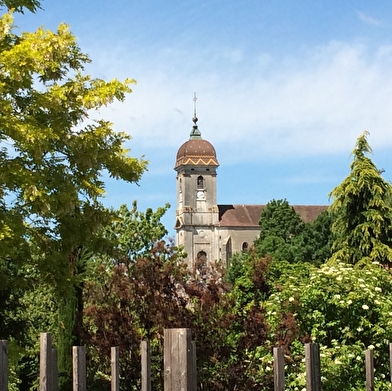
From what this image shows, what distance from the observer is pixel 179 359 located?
243 centimetres

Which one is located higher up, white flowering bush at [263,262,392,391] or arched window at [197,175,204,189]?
arched window at [197,175,204,189]

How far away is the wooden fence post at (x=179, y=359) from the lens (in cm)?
243

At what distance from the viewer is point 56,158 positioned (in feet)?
42.3

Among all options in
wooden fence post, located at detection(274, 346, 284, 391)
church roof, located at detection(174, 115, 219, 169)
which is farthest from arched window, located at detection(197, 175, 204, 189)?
wooden fence post, located at detection(274, 346, 284, 391)

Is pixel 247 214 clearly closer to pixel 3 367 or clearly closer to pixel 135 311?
pixel 135 311

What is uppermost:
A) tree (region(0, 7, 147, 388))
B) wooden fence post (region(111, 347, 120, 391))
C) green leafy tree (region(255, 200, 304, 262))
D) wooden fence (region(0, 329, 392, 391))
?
green leafy tree (region(255, 200, 304, 262))

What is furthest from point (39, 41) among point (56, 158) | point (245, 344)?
point (245, 344)

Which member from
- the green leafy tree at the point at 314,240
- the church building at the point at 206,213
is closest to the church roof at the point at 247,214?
the church building at the point at 206,213

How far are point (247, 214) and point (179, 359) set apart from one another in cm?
10277

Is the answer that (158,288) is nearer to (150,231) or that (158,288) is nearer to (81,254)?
(81,254)

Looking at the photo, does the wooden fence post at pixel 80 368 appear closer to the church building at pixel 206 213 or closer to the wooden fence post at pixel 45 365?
the wooden fence post at pixel 45 365

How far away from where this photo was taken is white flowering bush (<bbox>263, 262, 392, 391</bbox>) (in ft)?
48.2

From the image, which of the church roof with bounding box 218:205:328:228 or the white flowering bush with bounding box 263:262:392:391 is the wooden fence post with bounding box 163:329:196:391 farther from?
the church roof with bounding box 218:205:328:228

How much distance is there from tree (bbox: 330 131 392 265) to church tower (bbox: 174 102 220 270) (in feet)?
250
